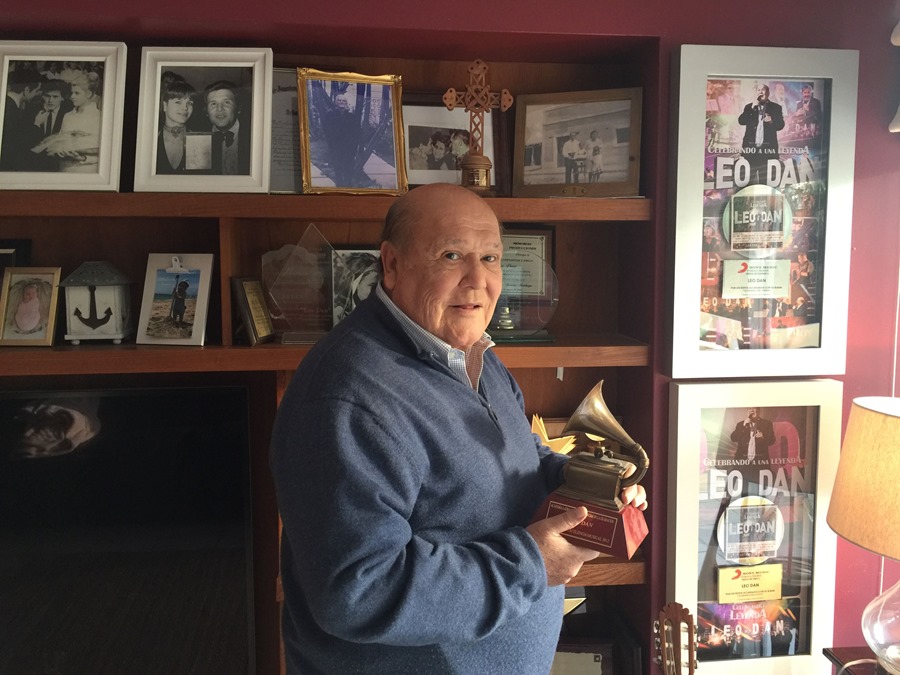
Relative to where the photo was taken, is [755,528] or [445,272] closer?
[445,272]

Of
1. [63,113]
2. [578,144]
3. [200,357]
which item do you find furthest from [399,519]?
[63,113]

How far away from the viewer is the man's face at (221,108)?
180cm

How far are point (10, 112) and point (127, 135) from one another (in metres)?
0.26

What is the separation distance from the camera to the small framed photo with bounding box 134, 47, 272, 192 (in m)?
1.78

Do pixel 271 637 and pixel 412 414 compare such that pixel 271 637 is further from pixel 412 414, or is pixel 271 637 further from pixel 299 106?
pixel 299 106

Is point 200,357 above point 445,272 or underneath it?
underneath

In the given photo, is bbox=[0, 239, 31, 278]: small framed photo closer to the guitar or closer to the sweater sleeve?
the sweater sleeve

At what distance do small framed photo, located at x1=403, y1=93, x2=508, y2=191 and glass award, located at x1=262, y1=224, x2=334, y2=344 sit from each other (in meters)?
0.31

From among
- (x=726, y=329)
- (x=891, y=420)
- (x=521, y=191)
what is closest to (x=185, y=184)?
(x=521, y=191)

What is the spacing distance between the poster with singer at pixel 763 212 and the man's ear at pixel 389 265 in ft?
2.86

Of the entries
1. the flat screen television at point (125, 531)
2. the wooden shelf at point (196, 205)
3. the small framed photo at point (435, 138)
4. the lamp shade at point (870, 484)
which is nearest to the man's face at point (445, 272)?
the wooden shelf at point (196, 205)

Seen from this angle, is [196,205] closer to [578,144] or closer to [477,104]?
[477,104]

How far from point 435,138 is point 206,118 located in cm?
57

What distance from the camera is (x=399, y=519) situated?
1.05 metres
